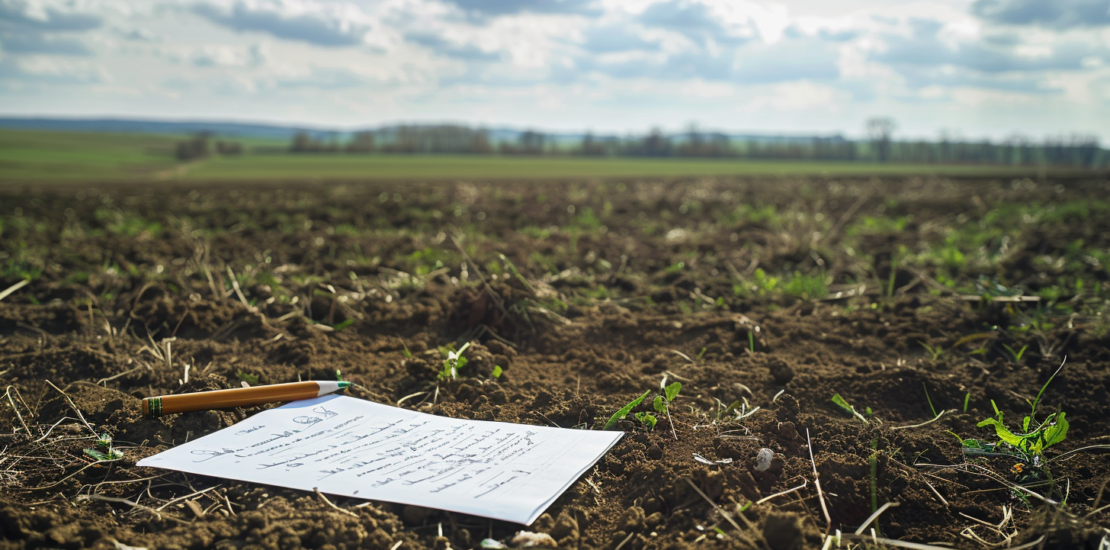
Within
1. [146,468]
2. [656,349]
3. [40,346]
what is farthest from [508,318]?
[40,346]

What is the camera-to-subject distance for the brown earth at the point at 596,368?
1.84 meters

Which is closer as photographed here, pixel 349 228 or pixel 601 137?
pixel 349 228

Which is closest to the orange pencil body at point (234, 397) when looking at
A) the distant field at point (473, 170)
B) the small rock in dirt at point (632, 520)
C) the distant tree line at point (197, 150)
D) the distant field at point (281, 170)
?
the small rock in dirt at point (632, 520)

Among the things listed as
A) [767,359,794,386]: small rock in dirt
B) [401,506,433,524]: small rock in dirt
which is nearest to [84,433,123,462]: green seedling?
[401,506,433,524]: small rock in dirt

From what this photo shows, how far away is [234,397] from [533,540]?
134cm

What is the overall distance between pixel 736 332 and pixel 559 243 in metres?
3.12

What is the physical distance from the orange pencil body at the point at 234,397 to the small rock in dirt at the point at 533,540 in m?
1.24

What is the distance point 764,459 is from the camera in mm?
2078

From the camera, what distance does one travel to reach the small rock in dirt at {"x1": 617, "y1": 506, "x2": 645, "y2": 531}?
1.83 metres

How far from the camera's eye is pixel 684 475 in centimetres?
197

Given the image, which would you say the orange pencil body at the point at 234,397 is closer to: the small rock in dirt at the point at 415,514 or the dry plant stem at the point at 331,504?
the dry plant stem at the point at 331,504

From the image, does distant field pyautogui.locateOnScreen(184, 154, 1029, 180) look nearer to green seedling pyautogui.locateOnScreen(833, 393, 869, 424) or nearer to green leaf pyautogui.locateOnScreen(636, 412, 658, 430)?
green seedling pyautogui.locateOnScreen(833, 393, 869, 424)

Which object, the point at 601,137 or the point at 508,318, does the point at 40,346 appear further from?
the point at 601,137

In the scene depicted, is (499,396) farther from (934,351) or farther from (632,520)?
(934,351)
